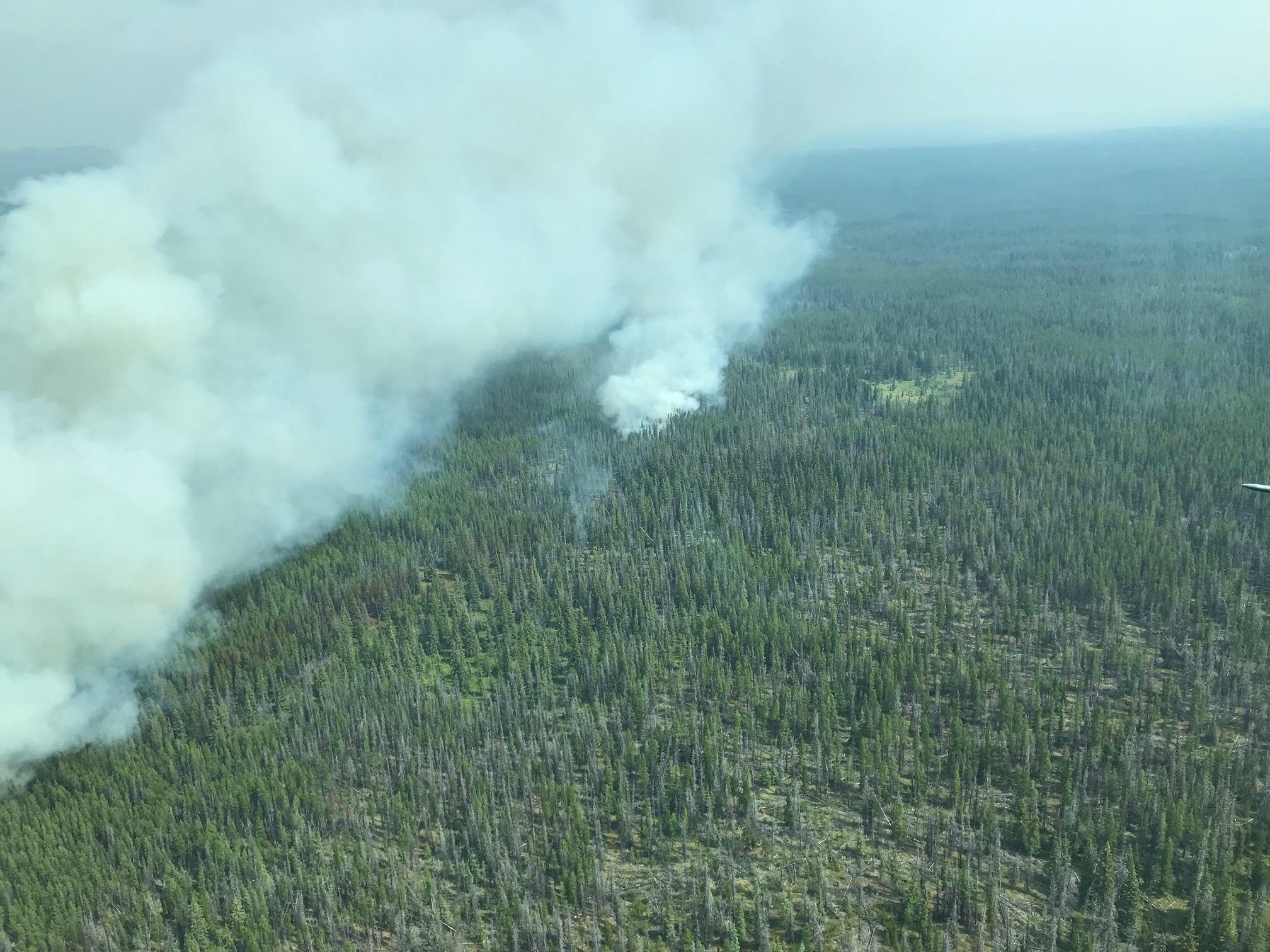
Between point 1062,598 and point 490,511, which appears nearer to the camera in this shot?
point 1062,598

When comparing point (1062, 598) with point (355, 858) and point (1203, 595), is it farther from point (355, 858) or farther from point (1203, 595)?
point (355, 858)

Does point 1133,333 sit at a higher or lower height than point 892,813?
higher

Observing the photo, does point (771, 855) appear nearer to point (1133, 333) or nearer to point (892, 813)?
point (892, 813)

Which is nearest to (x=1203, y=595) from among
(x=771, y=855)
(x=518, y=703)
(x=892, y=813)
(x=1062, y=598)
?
(x=1062, y=598)

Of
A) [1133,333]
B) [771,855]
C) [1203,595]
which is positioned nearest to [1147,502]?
[1203,595]

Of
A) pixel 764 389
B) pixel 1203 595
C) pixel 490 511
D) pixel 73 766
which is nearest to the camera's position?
pixel 73 766

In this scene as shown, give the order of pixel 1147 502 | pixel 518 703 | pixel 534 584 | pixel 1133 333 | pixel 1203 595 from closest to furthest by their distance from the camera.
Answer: pixel 518 703
pixel 1203 595
pixel 534 584
pixel 1147 502
pixel 1133 333

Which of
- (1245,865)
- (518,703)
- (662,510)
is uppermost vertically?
(662,510)
